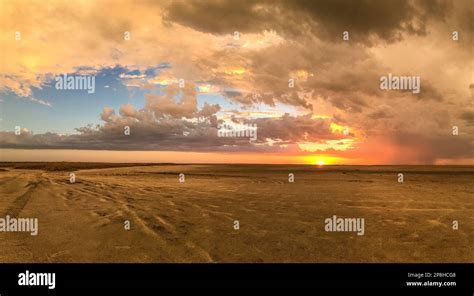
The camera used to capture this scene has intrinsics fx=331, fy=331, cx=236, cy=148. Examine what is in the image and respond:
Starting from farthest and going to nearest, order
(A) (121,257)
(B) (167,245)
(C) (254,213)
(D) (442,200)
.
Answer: (D) (442,200), (C) (254,213), (B) (167,245), (A) (121,257)

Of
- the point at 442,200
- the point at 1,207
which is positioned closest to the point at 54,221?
the point at 1,207

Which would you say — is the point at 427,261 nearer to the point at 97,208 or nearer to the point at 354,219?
the point at 354,219

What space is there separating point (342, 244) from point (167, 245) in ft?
16.9

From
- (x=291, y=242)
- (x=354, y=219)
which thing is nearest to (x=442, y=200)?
(x=354, y=219)

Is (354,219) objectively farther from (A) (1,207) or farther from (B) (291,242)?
(A) (1,207)

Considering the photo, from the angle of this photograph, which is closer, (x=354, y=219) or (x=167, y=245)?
(x=167, y=245)

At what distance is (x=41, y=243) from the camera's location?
31.8 feet

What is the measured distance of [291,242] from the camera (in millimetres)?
9945
